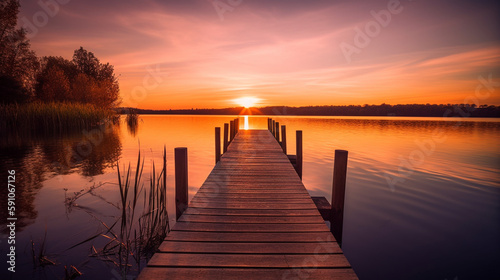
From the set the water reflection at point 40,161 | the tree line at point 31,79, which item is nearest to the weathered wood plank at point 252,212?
the water reflection at point 40,161

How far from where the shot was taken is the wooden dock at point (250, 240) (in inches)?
103

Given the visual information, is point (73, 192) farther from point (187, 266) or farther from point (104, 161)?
point (187, 266)

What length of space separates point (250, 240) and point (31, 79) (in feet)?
137

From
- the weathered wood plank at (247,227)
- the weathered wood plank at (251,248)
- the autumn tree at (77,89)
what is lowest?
the weathered wood plank at (247,227)

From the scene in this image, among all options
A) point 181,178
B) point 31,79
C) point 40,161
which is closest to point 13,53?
point 31,79

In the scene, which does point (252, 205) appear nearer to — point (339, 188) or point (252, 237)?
point (252, 237)

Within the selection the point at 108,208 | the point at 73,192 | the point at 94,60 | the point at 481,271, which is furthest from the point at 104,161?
the point at 94,60

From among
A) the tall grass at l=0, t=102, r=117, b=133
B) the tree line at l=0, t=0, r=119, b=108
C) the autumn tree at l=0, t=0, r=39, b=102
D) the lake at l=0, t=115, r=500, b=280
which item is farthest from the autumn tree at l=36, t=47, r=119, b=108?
the lake at l=0, t=115, r=500, b=280

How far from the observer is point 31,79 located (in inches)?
1212

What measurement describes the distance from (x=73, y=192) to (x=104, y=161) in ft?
18.0

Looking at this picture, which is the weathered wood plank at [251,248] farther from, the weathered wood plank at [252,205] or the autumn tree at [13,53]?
the autumn tree at [13,53]

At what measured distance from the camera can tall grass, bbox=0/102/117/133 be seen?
18.1 metres

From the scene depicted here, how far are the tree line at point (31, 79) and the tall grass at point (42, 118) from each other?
4.80 metres

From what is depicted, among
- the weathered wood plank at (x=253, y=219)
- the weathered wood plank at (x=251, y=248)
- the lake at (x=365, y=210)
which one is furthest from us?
the lake at (x=365, y=210)
